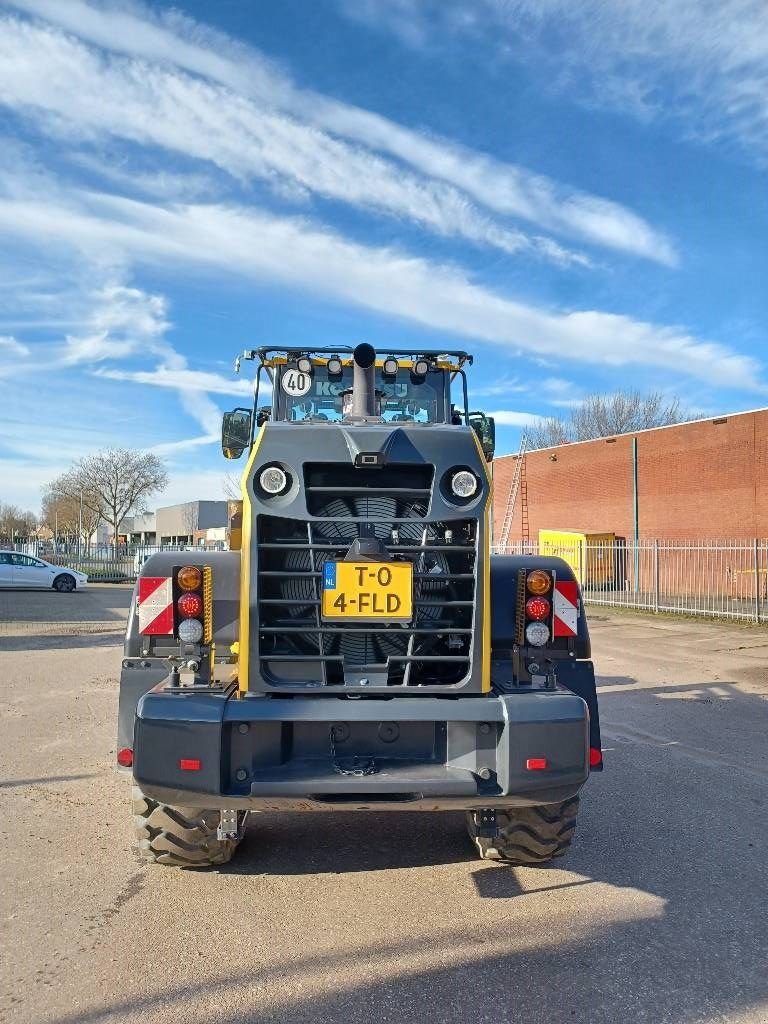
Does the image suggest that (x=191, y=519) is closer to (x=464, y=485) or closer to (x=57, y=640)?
(x=57, y=640)

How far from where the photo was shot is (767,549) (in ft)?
62.4

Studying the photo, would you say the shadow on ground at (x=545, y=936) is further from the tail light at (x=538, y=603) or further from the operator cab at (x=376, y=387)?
the operator cab at (x=376, y=387)

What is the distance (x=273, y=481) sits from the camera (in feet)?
12.9

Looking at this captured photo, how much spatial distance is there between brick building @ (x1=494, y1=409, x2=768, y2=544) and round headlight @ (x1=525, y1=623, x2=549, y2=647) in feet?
85.3

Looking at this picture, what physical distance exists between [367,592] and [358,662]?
0.37 meters

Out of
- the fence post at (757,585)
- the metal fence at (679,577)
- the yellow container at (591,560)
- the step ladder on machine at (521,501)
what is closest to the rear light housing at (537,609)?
the metal fence at (679,577)

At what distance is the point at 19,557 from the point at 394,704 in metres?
29.7

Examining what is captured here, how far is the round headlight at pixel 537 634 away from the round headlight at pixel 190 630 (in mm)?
1639

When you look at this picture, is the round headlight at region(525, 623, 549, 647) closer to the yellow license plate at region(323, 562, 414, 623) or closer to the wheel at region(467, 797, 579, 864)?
the yellow license plate at region(323, 562, 414, 623)

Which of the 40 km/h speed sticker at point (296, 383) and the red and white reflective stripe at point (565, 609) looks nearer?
the red and white reflective stripe at point (565, 609)

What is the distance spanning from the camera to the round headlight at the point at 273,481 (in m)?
3.93

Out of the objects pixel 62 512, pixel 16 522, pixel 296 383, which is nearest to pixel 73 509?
pixel 62 512

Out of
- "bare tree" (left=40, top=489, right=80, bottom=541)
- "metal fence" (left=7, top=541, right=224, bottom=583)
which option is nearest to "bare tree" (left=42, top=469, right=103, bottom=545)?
"bare tree" (left=40, top=489, right=80, bottom=541)

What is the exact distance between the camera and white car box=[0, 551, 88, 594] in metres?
30.1
